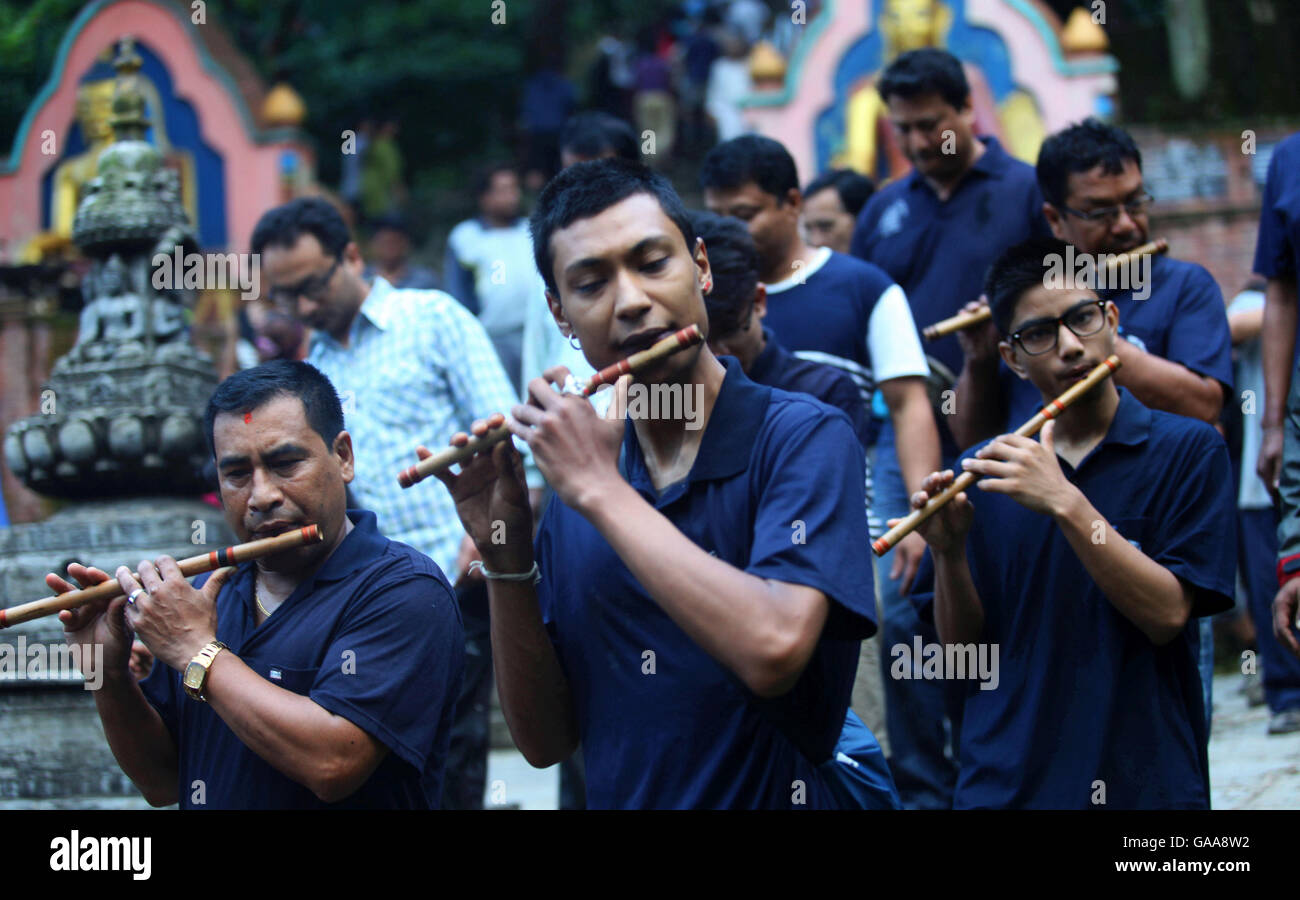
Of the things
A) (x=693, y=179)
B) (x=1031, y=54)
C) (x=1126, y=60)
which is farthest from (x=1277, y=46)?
(x=693, y=179)

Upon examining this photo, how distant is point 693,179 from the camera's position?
51.1 feet

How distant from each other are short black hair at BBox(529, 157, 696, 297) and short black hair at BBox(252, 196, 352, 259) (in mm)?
2357

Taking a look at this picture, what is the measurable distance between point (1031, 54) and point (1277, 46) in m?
3.47

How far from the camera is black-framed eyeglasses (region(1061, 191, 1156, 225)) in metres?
4.47

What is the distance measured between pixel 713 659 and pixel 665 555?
0.27 metres

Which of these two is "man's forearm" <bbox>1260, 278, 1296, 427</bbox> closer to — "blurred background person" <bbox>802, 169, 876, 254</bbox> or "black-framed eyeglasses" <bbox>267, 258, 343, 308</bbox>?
"blurred background person" <bbox>802, 169, 876, 254</bbox>

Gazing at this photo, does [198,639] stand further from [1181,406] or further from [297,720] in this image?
[1181,406]

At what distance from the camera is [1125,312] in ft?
14.4

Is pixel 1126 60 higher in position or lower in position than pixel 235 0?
lower

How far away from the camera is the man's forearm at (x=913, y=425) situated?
4.62 metres

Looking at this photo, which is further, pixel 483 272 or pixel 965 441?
pixel 483 272

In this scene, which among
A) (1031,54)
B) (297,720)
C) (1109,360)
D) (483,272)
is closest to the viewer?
(297,720)

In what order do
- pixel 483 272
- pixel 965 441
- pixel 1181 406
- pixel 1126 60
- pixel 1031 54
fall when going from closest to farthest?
1. pixel 1181 406
2. pixel 965 441
3. pixel 483 272
4. pixel 1031 54
5. pixel 1126 60
